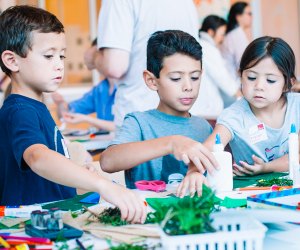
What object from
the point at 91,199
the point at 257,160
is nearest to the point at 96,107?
the point at 257,160

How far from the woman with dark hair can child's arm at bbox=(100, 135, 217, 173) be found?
13.4 feet

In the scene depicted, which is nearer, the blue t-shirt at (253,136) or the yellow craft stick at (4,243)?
the yellow craft stick at (4,243)

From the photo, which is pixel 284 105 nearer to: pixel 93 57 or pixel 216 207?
pixel 216 207

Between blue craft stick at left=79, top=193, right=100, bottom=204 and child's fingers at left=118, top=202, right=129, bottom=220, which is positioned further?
blue craft stick at left=79, top=193, right=100, bottom=204

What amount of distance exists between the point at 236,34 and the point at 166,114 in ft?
14.4

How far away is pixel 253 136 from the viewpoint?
251 centimetres

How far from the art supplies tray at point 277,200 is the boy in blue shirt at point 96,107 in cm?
270

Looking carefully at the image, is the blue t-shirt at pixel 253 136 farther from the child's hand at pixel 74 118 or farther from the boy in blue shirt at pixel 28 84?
the child's hand at pixel 74 118

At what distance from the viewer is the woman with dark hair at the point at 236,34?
6.49m

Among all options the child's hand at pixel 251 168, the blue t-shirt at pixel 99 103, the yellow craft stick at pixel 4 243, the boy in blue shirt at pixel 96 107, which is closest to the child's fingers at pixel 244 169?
the child's hand at pixel 251 168

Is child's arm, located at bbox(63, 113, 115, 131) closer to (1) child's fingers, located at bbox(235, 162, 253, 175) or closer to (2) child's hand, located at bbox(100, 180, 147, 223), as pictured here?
(1) child's fingers, located at bbox(235, 162, 253, 175)

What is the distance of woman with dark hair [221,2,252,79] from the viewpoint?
649 cm

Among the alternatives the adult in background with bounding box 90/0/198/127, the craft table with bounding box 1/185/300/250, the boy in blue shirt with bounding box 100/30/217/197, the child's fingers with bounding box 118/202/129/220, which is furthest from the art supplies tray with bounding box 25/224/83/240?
the adult in background with bounding box 90/0/198/127

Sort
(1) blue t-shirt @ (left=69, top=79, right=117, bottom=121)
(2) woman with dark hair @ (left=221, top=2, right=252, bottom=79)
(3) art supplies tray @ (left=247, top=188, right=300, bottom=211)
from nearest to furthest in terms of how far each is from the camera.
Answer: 1. (3) art supplies tray @ (left=247, top=188, right=300, bottom=211)
2. (1) blue t-shirt @ (left=69, top=79, right=117, bottom=121)
3. (2) woman with dark hair @ (left=221, top=2, right=252, bottom=79)
